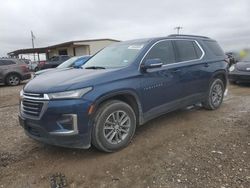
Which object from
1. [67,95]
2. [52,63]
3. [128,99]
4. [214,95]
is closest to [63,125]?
[67,95]

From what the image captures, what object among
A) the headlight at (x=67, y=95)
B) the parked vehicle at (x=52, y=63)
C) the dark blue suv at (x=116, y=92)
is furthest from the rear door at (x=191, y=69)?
the parked vehicle at (x=52, y=63)

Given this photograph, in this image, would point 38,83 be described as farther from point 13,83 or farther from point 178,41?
point 13,83

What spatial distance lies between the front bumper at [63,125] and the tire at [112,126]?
0.17 m

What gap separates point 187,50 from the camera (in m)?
5.33

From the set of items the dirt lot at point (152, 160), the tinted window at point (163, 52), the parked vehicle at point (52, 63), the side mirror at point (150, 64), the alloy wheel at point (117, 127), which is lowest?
the dirt lot at point (152, 160)

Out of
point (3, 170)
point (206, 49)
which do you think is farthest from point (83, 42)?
point (3, 170)

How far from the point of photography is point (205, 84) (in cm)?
565

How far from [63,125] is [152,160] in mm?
1355

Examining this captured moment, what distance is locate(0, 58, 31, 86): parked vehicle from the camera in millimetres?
14008

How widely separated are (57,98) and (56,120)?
11.6 inches

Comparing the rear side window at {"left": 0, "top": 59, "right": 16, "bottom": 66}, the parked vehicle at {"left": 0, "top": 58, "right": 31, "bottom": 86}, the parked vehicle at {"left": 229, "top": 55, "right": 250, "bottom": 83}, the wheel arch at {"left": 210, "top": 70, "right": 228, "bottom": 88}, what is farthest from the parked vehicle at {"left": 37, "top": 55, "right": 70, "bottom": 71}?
the wheel arch at {"left": 210, "top": 70, "right": 228, "bottom": 88}

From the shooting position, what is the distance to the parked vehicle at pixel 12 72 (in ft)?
46.0

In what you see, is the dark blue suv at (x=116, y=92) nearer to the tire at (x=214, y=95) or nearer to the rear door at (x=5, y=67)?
the tire at (x=214, y=95)

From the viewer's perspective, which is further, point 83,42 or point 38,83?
point 83,42
